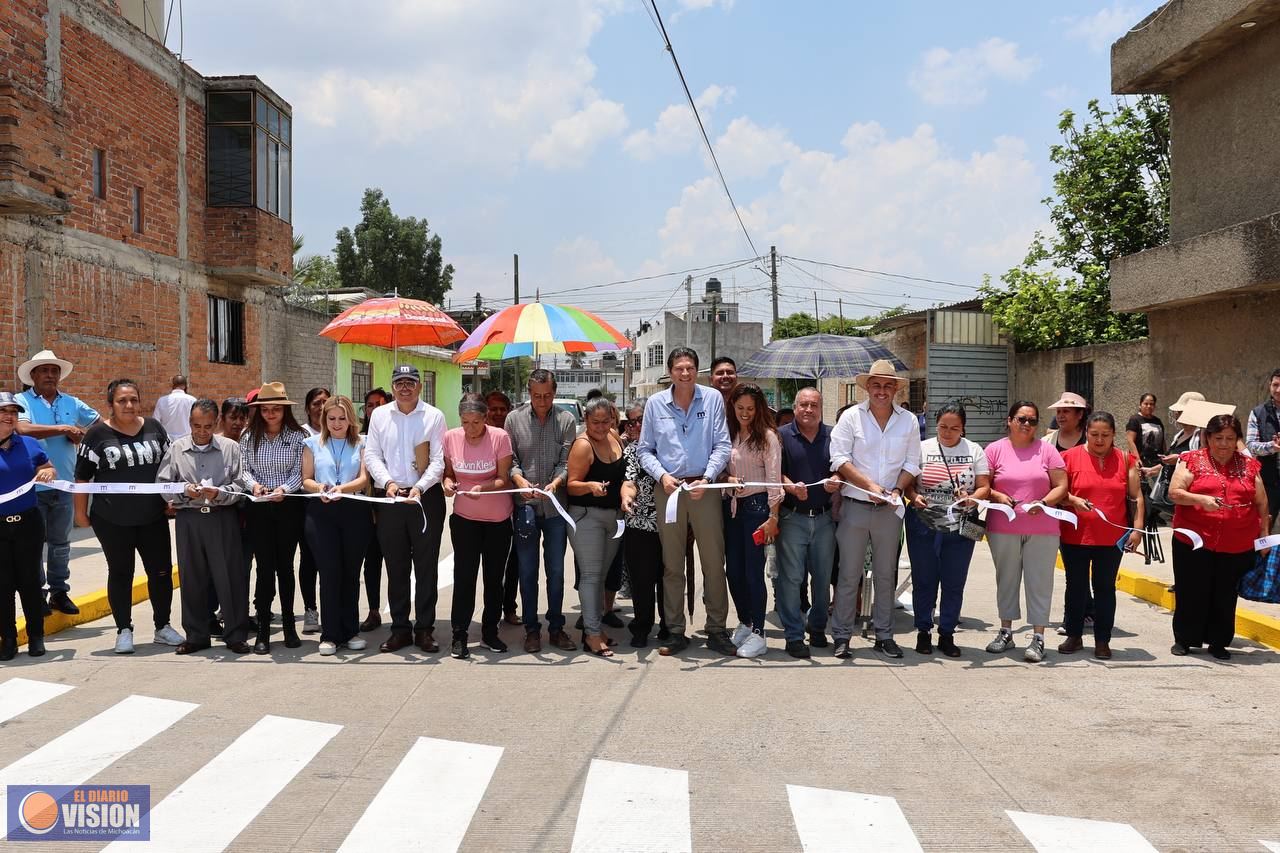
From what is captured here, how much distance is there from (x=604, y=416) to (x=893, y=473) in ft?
6.95

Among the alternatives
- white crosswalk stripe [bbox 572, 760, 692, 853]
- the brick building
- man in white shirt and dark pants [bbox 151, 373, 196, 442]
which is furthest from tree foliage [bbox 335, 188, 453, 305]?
white crosswalk stripe [bbox 572, 760, 692, 853]

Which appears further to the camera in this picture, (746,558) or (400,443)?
(400,443)

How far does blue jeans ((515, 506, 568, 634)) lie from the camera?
7148 millimetres

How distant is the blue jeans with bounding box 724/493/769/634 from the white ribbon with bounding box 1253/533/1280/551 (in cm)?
352

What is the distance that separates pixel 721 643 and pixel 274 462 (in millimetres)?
3598

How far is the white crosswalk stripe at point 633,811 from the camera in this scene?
3963 mm

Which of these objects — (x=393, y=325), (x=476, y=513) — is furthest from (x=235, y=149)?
(x=476, y=513)

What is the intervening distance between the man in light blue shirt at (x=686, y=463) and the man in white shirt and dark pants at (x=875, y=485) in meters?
0.86

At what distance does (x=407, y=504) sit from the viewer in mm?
7094

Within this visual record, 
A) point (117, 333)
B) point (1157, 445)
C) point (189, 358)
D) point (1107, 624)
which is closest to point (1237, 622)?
point (1107, 624)

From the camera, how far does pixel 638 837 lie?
4016 mm

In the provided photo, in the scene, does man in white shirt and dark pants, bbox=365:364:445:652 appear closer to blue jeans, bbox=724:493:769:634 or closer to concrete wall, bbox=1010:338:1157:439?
blue jeans, bbox=724:493:769:634

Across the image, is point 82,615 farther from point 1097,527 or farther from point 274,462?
point 1097,527

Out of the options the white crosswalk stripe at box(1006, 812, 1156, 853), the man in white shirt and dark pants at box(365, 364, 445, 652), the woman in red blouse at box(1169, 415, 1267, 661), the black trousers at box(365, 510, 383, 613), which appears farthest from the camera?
the black trousers at box(365, 510, 383, 613)
